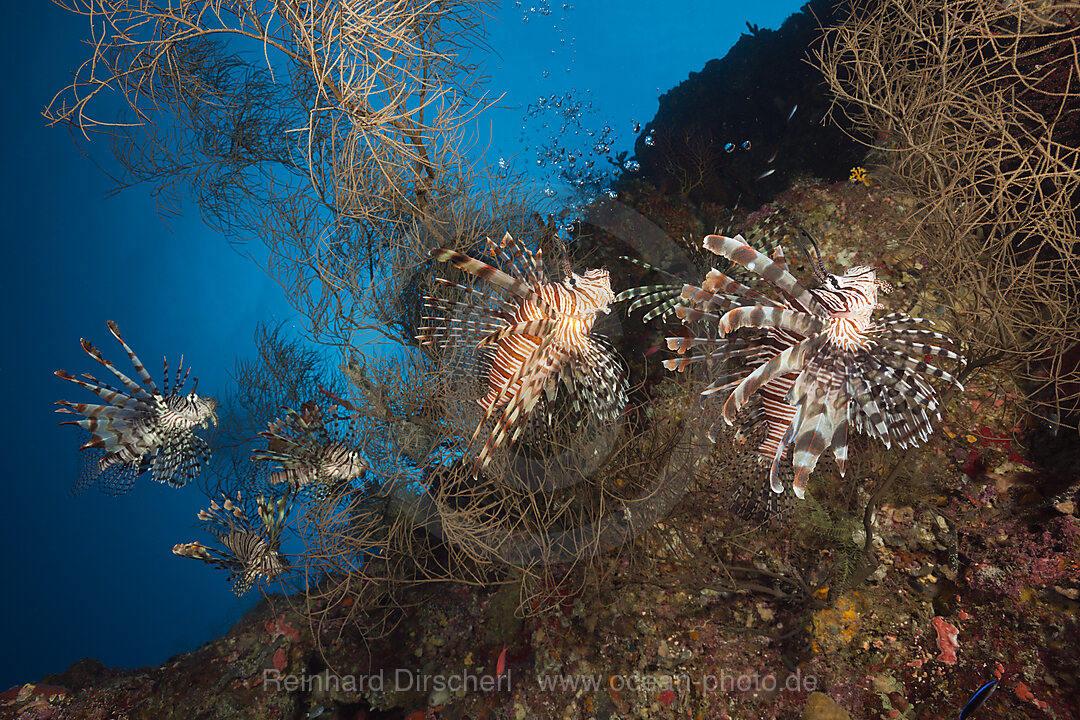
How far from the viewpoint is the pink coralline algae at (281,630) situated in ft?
14.4

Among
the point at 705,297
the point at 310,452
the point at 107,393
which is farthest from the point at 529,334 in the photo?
the point at 107,393

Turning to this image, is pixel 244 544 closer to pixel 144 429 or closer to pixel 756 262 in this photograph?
pixel 144 429

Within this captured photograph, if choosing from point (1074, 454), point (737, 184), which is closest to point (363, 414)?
point (1074, 454)

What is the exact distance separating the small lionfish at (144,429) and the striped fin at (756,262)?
6392 millimetres

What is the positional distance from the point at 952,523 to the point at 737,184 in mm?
6492

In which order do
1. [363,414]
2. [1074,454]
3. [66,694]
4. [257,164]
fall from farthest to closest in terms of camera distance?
[257,164]
[363,414]
[66,694]
[1074,454]

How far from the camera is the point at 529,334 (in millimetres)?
2637

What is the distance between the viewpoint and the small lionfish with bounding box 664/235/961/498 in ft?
5.74

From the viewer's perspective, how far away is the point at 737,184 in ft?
24.9

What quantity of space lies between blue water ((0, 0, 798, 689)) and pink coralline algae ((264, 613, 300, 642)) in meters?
13.2

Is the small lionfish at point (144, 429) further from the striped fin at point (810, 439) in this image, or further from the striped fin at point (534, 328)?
the striped fin at point (810, 439)

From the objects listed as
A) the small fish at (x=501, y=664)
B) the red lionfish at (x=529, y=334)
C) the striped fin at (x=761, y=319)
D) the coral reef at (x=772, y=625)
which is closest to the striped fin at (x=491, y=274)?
the red lionfish at (x=529, y=334)

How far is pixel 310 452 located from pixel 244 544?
110cm

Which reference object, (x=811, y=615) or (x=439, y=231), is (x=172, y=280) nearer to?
(x=439, y=231)
